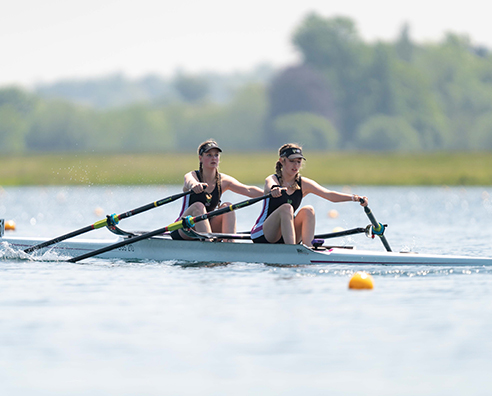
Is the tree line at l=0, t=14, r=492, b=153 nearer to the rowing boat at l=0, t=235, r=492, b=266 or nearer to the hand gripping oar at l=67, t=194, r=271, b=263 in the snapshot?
the rowing boat at l=0, t=235, r=492, b=266

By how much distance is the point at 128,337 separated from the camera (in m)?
7.56

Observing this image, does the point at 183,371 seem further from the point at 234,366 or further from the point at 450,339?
the point at 450,339

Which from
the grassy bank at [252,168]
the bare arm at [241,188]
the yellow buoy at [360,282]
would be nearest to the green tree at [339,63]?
the grassy bank at [252,168]

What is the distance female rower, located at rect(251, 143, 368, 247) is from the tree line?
76.2 m

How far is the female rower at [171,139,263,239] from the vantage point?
1223cm

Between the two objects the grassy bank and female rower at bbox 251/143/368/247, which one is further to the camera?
the grassy bank

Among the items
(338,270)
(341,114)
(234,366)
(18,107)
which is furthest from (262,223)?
(18,107)

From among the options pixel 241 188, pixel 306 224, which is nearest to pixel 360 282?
pixel 306 224

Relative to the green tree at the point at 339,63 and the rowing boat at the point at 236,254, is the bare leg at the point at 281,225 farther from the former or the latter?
the green tree at the point at 339,63

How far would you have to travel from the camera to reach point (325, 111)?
91000mm

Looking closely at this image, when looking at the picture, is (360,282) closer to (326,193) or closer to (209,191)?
(326,193)

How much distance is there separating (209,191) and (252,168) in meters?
51.2

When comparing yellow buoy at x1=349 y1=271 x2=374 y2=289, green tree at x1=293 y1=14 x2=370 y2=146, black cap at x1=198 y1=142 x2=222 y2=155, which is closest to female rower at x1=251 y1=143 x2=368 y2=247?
black cap at x1=198 y1=142 x2=222 y2=155

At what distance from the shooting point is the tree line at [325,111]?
299 ft
